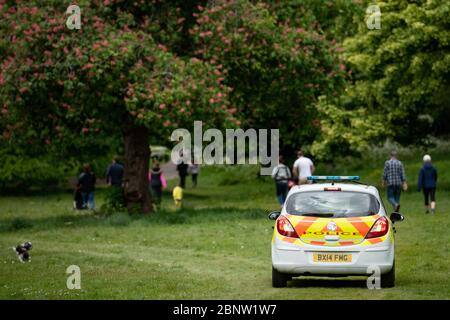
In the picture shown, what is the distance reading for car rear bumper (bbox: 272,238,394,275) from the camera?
15.4 m

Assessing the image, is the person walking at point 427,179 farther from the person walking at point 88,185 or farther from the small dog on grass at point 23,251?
the small dog on grass at point 23,251

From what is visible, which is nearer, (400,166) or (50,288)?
(50,288)

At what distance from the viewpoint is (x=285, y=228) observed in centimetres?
1579

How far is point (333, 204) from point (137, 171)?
16.6 m

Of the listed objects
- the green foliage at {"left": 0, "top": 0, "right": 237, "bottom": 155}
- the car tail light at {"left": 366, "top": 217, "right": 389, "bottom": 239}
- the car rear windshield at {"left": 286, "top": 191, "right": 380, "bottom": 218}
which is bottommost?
the car tail light at {"left": 366, "top": 217, "right": 389, "bottom": 239}

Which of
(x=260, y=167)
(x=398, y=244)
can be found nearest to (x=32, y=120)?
(x=398, y=244)

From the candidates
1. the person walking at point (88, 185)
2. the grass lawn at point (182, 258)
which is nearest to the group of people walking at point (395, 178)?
the grass lawn at point (182, 258)

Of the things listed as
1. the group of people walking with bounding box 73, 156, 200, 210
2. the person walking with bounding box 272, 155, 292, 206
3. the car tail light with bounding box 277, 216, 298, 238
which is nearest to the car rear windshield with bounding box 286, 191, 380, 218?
the car tail light with bounding box 277, 216, 298, 238

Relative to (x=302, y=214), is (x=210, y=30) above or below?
above

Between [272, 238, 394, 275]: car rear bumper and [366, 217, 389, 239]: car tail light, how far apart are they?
135 mm

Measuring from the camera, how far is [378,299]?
14.3 metres

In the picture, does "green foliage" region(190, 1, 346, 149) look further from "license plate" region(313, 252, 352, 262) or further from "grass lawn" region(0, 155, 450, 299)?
"license plate" region(313, 252, 352, 262)

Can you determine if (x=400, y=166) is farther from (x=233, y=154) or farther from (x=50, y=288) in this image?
(x=233, y=154)
